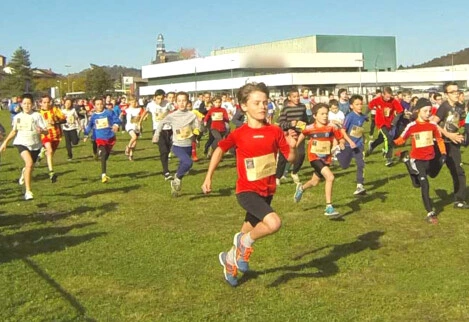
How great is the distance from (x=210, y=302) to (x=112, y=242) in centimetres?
271

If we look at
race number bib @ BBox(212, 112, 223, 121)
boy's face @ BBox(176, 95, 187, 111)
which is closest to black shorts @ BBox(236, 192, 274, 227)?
boy's face @ BBox(176, 95, 187, 111)

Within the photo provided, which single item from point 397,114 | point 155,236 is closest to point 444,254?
point 155,236

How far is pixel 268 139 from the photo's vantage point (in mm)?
6117

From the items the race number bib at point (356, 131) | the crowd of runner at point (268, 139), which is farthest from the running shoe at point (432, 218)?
the race number bib at point (356, 131)

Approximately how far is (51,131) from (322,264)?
9647mm

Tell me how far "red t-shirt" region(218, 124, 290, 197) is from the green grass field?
98 centimetres

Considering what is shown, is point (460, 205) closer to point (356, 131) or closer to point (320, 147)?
point (320, 147)

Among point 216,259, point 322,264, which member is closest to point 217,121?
point 216,259

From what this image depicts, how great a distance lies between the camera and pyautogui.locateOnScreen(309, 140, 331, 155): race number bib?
971 centimetres

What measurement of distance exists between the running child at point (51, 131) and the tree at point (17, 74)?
10857 cm

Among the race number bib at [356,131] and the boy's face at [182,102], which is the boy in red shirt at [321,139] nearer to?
the race number bib at [356,131]

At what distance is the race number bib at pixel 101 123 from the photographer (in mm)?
13922


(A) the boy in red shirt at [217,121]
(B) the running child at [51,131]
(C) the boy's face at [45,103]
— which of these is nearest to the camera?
(B) the running child at [51,131]

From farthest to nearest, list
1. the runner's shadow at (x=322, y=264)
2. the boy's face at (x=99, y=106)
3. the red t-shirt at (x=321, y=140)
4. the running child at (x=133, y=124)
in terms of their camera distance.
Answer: the running child at (x=133, y=124) < the boy's face at (x=99, y=106) < the red t-shirt at (x=321, y=140) < the runner's shadow at (x=322, y=264)
